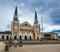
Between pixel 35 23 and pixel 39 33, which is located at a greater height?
pixel 35 23

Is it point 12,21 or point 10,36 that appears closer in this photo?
point 10,36

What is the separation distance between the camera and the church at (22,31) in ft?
198

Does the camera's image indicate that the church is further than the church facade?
No

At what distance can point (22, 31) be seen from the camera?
6306 cm

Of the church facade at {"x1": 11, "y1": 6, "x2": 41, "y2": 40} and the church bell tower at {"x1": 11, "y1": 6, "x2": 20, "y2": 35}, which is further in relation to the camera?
the church facade at {"x1": 11, "y1": 6, "x2": 41, "y2": 40}

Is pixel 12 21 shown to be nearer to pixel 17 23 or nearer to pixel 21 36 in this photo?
pixel 17 23

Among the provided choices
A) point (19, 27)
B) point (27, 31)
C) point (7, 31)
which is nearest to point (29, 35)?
point (27, 31)

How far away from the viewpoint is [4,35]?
59.7 m

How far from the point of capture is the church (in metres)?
60.4

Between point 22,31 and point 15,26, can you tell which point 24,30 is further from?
point 15,26

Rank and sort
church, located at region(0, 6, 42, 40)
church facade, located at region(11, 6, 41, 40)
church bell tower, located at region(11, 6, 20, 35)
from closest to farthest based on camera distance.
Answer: church, located at region(0, 6, 42, 40) → church bell tower, located at region(11, 6, 20, 35) → church facade, located at region(11, 6, 41, 40)

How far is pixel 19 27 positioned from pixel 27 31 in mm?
4280

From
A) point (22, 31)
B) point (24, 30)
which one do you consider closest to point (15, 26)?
point (22, 31)

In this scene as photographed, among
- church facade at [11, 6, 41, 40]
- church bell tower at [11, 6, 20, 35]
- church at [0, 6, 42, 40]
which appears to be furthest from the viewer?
church facade at [11, 6, 41, 40]
